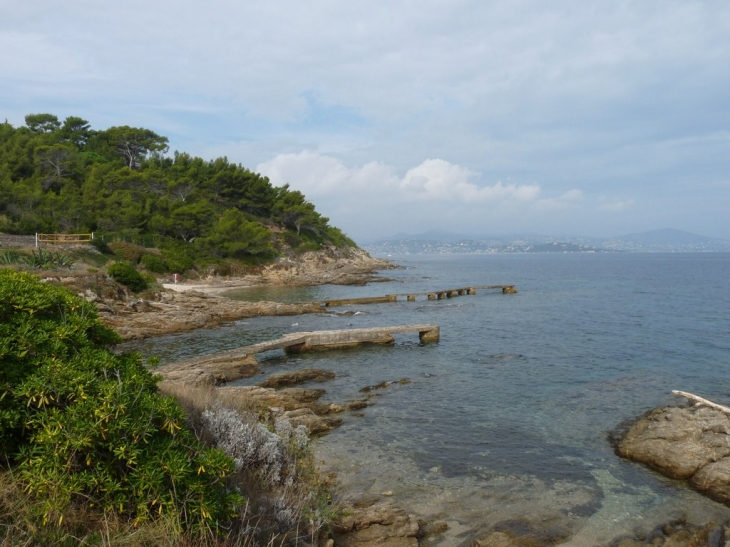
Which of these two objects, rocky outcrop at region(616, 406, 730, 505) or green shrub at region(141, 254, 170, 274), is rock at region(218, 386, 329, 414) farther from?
green shrub at region(141, 254, 170, 274)

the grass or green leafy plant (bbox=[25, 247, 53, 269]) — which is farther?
green leafy plant (bbox=[25, 247, 53, 269])

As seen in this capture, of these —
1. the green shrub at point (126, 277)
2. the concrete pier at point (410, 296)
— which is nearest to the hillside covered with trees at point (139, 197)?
the green shrub at point (126, 277)

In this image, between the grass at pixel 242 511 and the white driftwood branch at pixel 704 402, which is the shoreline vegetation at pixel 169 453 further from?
the white driftwood branch at pixel 704 402

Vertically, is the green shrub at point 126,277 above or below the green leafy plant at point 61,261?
below

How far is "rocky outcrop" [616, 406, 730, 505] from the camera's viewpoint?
33.1 ft

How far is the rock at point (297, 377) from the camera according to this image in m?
17.1

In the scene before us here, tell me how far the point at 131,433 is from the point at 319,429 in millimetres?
8430

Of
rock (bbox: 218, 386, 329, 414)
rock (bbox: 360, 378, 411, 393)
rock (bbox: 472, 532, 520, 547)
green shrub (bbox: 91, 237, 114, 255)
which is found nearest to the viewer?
rock (bbox: 472, 532, 520, 547)

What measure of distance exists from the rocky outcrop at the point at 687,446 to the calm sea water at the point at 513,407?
0.37m

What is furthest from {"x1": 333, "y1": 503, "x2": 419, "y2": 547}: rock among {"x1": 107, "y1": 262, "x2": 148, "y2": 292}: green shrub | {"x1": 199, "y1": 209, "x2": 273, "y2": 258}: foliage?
{"x1": 199, "y1": 209, "x2": 273, "y2": 258}: foliage

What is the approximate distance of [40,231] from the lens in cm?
4675

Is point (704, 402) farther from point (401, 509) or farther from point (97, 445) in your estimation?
point (97, 445)

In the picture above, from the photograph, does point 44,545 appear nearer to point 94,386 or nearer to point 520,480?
point 94,386

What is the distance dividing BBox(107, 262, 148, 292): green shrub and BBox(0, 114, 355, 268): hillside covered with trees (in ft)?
50.1
